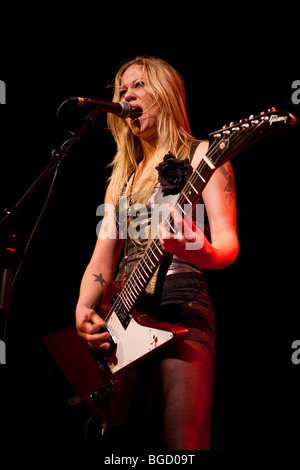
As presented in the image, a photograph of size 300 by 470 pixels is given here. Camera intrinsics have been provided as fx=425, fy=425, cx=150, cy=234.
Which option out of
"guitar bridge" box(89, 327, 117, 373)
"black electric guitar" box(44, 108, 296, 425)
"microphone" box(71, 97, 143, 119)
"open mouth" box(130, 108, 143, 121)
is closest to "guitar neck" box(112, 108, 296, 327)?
"black electric guitar" box(44, 108, 296, 425)

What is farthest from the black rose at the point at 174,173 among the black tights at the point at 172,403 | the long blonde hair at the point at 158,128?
the black tights at the point at 172,403

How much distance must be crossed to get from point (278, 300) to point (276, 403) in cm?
54

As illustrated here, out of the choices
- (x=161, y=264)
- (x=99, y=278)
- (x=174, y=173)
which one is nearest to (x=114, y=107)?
(x=174, y=173)

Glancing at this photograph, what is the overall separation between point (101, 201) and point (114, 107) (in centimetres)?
127

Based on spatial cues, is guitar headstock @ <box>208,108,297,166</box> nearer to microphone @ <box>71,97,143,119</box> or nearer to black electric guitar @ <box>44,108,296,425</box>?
black electric guitar @ <box>44,108,296,425</box>

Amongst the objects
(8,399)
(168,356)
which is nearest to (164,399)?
(168,356)

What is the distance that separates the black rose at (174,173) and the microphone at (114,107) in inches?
14.7

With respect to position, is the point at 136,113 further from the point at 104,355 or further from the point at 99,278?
the point at 104,355

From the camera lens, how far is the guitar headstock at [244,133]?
130 cm

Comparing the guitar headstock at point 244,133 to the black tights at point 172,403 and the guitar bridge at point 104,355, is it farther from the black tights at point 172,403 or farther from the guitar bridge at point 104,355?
the guitar bridge at point 104,355

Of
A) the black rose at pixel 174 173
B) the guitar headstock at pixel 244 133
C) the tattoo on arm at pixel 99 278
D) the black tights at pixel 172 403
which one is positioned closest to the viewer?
the guitar headstock at pixel 244 133

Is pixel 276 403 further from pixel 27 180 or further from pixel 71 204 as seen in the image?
pixel 27 180

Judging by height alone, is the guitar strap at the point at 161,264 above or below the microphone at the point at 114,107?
below

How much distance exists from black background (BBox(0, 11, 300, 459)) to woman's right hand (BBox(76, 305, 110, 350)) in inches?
30.7
